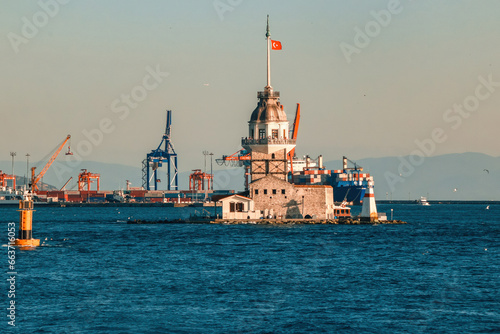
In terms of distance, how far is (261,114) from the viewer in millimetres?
97250

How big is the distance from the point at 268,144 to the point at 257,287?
53705 mm

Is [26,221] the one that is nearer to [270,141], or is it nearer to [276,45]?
[270,141]

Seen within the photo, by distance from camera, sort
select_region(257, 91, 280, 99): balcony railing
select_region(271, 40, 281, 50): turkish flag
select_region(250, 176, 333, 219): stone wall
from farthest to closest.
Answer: select_region(271, 40, 281, 50): turkish flag
select_region(257, 91, 280, 99): balcony railing
select_region(250, 176, 333, 219): stone wall

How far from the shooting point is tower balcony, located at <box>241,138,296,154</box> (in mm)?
94875

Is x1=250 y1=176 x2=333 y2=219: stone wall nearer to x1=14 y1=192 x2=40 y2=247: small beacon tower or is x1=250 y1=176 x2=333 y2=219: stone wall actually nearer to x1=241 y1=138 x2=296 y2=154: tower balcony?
x1=241 y1=138 x2=296 y2=154: tower balcony

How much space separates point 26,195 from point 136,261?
853 cm

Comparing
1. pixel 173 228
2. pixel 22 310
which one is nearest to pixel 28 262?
pixel 22 310

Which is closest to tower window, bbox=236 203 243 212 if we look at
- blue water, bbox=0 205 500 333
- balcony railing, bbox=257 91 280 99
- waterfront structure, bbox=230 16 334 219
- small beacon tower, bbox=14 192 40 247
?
waterfront structure, bbox=230 16 334 219

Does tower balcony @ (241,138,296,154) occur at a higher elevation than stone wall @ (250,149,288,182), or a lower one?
higher

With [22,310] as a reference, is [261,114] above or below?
above

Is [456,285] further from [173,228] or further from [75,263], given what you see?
[173,228]

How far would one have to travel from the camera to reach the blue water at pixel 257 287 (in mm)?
32562

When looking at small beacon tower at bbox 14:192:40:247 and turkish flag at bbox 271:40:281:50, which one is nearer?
small beacon tower at bbox 14:192:40:247

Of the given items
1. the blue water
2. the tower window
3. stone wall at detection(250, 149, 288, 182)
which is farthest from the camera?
stone wall at detection(250, 149, 288, 182)
